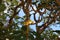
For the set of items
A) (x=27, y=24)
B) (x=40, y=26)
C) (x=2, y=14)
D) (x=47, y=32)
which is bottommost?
(x=47, y=32)

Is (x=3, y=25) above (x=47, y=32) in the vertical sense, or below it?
above

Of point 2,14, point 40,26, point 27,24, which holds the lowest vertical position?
point 40,26

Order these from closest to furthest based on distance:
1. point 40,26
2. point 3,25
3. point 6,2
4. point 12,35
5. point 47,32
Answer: point 12,35 < point 3,25 < point 40,26 < point 6,2 < point 47,32

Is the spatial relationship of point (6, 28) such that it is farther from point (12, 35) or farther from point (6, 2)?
point (6, 2)

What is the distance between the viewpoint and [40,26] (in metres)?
1.85

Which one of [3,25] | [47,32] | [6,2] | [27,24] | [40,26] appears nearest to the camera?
[27,24]

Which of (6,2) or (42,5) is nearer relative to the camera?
(42,5)

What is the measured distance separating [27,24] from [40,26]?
0.77 meters

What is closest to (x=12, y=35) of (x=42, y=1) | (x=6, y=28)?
(x=6, y=28)

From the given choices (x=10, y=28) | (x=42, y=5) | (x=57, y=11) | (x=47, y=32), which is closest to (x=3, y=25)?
(x=10, y=28)

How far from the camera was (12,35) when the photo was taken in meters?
1.55

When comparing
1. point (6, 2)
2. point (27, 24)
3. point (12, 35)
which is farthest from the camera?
point (6, 2)

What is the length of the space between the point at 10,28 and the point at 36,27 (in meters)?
0.21

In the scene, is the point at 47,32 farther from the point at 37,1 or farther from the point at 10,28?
the point at 10,28
